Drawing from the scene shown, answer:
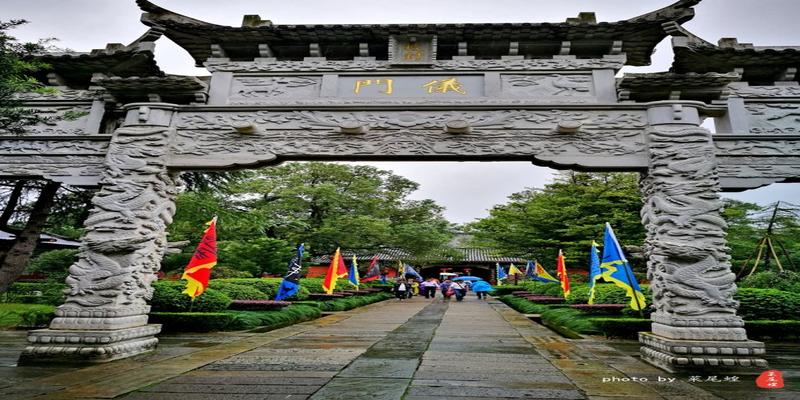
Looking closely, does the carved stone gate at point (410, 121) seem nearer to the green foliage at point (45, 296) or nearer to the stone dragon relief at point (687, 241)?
the stone dragon relief at point (687, 241)

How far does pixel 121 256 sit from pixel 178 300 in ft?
9.98

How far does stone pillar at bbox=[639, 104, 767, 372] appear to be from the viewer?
4.64m

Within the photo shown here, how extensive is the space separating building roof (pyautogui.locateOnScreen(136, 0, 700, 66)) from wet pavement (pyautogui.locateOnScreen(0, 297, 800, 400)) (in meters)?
4.56

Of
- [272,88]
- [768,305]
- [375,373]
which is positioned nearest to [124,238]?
[272,88]

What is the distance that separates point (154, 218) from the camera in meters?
5.79

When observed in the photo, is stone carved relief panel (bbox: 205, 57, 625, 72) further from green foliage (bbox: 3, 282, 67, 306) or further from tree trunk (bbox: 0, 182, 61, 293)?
green foliage (bbox: 3, 282, 67, 306)

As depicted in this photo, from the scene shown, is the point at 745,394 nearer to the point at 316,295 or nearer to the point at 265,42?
the point at 265,42

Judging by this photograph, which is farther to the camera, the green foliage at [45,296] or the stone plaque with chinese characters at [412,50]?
the green foliage at [45,296]

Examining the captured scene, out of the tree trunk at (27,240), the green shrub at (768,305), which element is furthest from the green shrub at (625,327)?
the tree trunk at (27,240)

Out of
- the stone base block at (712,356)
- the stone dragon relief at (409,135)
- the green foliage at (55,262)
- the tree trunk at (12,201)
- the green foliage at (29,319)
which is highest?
the stone dragon relief at (409,135)

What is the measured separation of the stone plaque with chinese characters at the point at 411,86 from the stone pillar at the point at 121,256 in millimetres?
2815

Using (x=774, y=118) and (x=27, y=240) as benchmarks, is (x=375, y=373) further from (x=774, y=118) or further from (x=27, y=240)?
(x=27, y=240)

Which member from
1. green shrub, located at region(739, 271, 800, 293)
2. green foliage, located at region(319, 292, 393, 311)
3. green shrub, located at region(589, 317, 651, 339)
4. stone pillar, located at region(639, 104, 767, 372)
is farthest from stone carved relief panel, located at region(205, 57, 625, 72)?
green foliage, located at region(319, 292, 393, 311)

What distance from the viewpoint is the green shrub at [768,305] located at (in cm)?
761
